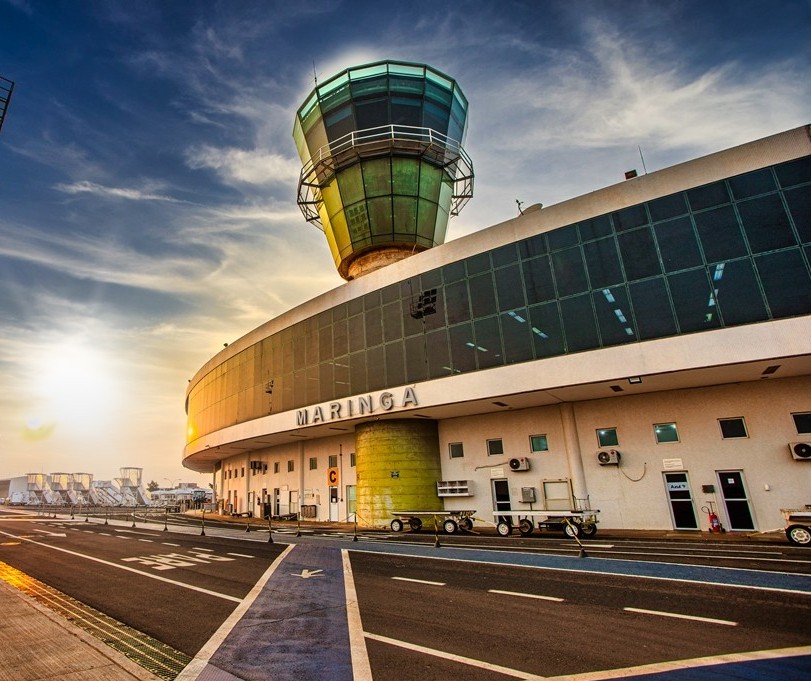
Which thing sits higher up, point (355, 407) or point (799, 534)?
point (355, 407)

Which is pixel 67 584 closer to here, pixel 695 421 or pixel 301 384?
pixel 301 384

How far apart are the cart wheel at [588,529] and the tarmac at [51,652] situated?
18178 mm

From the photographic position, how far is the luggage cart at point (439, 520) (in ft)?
77.1

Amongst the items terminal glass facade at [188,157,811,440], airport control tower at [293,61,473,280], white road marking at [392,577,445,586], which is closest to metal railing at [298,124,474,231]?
airport control tower at [293,61,473,280]

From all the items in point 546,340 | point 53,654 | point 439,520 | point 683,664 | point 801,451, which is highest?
point 546,340

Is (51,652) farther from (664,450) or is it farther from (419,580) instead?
(664,450)

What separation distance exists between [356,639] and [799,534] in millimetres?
16163

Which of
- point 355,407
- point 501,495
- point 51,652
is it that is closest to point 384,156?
point 355,407

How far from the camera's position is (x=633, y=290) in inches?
786

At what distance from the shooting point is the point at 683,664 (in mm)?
5789

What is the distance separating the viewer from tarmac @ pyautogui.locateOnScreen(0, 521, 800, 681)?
569cm

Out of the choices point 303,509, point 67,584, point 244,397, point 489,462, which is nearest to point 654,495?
point 489,462

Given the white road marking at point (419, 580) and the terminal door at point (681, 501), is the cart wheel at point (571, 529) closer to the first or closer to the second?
the terminal door at point (681, 501)

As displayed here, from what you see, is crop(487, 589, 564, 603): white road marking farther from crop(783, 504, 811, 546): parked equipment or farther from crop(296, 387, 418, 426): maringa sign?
crop(296, 387, 418, 426): maringa sign
